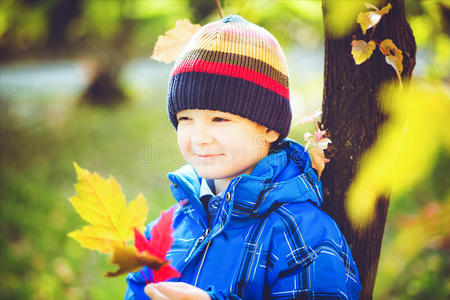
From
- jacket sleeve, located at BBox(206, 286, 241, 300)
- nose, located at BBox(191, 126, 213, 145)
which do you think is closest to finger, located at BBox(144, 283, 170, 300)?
jacket sleeve, located at BBox(206, 286, 241, 300)

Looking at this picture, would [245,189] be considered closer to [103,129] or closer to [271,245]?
[271,245]

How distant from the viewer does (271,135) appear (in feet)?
4.46

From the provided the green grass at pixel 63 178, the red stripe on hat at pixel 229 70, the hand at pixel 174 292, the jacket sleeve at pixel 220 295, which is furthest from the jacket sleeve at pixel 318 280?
the green grass at pixel 63 178

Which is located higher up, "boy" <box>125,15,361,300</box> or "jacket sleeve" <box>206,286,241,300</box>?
"boy" <box>125,15,361,300</box>

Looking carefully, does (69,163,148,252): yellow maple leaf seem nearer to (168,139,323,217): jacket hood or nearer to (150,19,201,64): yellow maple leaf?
(168,139,323,217): jacket hood

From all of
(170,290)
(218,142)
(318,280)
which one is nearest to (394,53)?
(218,142)

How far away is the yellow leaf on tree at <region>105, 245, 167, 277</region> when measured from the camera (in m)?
0.86

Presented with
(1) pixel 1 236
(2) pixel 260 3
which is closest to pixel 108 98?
(1) pixel 1 236

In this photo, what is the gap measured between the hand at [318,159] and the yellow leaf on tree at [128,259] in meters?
0.68

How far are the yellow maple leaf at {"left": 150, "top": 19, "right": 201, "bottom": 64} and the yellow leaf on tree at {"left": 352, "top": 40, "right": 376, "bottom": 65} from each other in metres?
0.65

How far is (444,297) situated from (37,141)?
5.51m

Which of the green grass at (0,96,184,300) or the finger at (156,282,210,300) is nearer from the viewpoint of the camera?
the finger at (156,282,210,300)

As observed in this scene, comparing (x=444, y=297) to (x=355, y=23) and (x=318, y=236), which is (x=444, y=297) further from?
(x=355, y=23)

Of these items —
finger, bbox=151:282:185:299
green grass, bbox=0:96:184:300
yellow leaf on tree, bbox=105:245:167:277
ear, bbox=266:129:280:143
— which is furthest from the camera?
green grass, bbox=0:96:184:300
